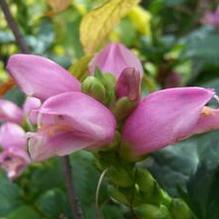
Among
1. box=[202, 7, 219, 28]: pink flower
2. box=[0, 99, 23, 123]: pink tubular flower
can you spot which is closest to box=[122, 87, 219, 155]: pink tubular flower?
box=[0, 99, 23, 123]: pink tubular flower

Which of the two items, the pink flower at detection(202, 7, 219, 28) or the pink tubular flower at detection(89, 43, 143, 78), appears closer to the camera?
the pink tubular flower at detection(89, 43, 143, 78)

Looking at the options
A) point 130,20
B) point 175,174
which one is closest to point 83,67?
point 175,174

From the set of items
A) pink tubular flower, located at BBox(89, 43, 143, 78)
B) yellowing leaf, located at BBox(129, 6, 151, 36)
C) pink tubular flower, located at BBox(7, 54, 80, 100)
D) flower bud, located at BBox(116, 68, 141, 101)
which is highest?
pink tubular flower, located at BBox(7, 54, 80, 100)

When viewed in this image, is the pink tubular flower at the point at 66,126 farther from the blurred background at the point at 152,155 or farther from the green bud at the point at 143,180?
the blurred background at the point at 152,155

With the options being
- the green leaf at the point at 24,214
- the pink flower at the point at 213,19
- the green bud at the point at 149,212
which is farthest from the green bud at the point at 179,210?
the pink flower at the point at 213,19

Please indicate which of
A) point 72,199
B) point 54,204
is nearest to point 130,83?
point 72,199

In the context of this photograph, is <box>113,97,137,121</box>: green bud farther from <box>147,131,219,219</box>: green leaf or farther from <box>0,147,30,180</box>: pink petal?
<box>0,147,30,180</box>: pink petal

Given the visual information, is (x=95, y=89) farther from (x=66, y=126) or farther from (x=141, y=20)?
(x=141, y=20)
